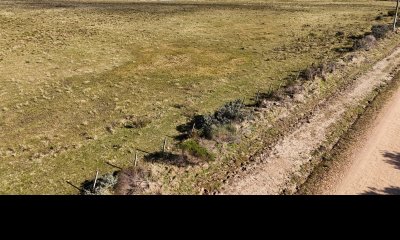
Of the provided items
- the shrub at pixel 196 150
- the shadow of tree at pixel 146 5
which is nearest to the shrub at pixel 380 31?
the shadow of tree at pixel 146 5

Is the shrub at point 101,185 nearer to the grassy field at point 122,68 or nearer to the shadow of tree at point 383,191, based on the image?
the grassy field at point 122,68

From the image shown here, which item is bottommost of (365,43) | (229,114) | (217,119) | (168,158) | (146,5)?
(168,158)

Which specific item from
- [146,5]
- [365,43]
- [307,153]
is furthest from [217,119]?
[146,5]

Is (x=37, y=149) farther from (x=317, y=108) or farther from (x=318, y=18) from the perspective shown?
(x=318, y=18)

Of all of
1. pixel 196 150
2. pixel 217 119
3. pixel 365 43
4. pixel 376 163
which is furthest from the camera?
pixel 365 43

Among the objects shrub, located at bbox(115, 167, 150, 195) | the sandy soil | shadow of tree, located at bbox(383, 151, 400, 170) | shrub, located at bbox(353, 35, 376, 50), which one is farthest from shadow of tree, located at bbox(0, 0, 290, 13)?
shrub, located at bbox(115, 167, 150, 195)

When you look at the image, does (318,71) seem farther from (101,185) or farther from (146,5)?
(146,5)

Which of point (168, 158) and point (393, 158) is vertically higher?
point (393, 158)

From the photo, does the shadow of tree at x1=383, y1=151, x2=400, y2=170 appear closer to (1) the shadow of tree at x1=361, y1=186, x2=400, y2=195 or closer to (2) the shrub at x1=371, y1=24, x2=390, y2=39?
(1) the shadow of tree at x1=361, y1=186, x2=400, y2=195
